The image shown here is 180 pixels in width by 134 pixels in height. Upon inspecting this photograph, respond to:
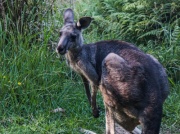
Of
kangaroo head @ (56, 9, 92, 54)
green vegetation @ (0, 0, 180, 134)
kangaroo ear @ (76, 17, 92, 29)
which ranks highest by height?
kangaroo ear @ (76, 17, 92, 29)

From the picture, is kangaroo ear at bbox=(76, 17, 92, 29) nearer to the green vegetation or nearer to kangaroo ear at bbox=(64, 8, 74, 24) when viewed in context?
kangaroo ear at bbox=(64, 8, 74, 24)

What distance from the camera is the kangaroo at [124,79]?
4965 millimetres

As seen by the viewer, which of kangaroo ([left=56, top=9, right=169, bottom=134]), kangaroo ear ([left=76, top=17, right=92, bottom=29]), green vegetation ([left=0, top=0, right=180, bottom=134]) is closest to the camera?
kangaroo ([left=56, top=9, right=169, bottom=134])

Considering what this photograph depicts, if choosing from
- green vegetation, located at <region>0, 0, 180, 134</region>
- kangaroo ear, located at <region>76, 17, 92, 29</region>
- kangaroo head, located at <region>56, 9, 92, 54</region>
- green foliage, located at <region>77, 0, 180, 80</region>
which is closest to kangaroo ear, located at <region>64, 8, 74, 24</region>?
kangaroo head, located at <region>56, 9, 92, 54</region>

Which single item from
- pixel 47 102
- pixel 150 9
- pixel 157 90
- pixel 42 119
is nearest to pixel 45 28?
pixel 47 102

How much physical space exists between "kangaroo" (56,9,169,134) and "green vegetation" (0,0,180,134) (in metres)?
0.76

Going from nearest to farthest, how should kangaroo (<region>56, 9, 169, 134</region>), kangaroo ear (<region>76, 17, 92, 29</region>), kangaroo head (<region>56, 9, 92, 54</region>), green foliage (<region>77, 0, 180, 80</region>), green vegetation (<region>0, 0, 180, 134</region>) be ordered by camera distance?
1. kangaroo (<region>56, 9, 169, 134</region>)
2. kangaroo head (<region>56, 9, 92, 54</region>)
3. kangaroo ear (<region>76, 17, 92, 29</region>)
4. green vegetation (<region>0, 0, 180, 134</region>)
5. green foliage (<region>77, 0, 180, 80</region>)

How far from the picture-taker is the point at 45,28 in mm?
7316

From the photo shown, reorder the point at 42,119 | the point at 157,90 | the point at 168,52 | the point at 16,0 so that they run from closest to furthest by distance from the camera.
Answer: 1. the point at 157,90
2. the point at 42,119
3. the point at 16,0
4. the point at 168,52

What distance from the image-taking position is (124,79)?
16.7 feet

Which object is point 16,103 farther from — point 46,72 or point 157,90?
point 157,90

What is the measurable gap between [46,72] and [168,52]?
2.15m

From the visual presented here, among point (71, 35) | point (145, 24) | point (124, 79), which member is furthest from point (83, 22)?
point (145, 24)

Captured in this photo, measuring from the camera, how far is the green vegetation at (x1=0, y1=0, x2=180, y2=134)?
6277mm
